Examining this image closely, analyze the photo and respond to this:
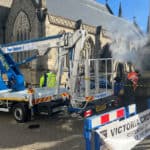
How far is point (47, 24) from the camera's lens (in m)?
32.3

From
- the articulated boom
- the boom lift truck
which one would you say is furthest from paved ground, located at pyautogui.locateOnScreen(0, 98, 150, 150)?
the articulated boom

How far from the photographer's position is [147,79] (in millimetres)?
13188

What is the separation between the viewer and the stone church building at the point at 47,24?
32059 millimetres

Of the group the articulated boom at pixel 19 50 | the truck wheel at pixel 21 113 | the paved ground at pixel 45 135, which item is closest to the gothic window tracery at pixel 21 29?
the articulated boom at pixel 19 50

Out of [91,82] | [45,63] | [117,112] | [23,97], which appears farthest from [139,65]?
[45,63]

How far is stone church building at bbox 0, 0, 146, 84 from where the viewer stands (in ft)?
105

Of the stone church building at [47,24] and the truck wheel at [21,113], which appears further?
the stone church building at [47,24]

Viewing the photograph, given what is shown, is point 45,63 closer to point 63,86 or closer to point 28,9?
point 28,9

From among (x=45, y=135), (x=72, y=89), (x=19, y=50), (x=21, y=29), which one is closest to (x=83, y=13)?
(x=21, y=29)

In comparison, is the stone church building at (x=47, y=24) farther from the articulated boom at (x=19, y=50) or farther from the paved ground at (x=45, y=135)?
the paved ground at (x=45, y=135)

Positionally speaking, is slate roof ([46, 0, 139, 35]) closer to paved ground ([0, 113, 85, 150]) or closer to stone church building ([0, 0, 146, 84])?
stone church building ([0, 0, 146, 84])

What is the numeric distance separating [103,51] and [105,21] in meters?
8.35

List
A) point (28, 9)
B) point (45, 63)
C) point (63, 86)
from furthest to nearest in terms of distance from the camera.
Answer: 1. point (28, 9)
2. point (45, 63)
3. point (63, 86)

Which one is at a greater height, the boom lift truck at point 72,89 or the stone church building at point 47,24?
the stone church building at point 47,24
